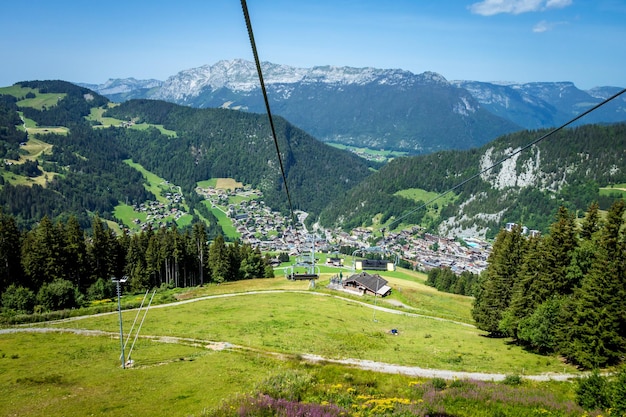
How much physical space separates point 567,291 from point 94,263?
Answer: 82.4 metres

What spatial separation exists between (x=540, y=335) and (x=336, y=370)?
86.1 ft

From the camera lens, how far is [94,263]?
77750 mm

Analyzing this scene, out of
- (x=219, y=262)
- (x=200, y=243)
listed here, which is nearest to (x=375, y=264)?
(x=219, y=262)

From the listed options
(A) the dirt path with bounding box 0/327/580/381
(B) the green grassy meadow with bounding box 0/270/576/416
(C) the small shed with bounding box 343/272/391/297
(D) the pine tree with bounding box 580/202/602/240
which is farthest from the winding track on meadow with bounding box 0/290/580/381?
(C) the small shed with bounding box 343/272/391/297

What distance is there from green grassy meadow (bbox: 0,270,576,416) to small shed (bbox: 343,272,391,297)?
1655 cm

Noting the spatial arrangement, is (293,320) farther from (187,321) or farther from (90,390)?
(90,390)

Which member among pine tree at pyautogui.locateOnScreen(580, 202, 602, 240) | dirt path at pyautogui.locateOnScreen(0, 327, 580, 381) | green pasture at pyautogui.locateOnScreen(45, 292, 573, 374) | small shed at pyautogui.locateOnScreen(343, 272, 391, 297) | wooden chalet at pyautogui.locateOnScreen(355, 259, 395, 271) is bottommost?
small shed at pyautogui.locateOnScreen(343, 272, 391, 297)

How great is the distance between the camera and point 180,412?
21.2m

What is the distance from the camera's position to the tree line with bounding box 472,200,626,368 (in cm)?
3394

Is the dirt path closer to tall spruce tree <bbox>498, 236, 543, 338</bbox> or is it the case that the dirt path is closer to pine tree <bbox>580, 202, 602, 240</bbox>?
tall spruce tree <bbox>498, 236, 543, 338</bbox>

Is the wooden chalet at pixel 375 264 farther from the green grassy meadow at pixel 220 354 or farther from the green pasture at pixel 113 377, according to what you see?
the green pasture at pixel 113 377

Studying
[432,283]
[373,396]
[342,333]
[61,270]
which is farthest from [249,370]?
[432,283]

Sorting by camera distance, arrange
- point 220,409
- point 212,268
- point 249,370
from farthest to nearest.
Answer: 1. point 212,268
2. point 249,370
3. point 220,409

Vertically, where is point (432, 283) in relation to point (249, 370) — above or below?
below
